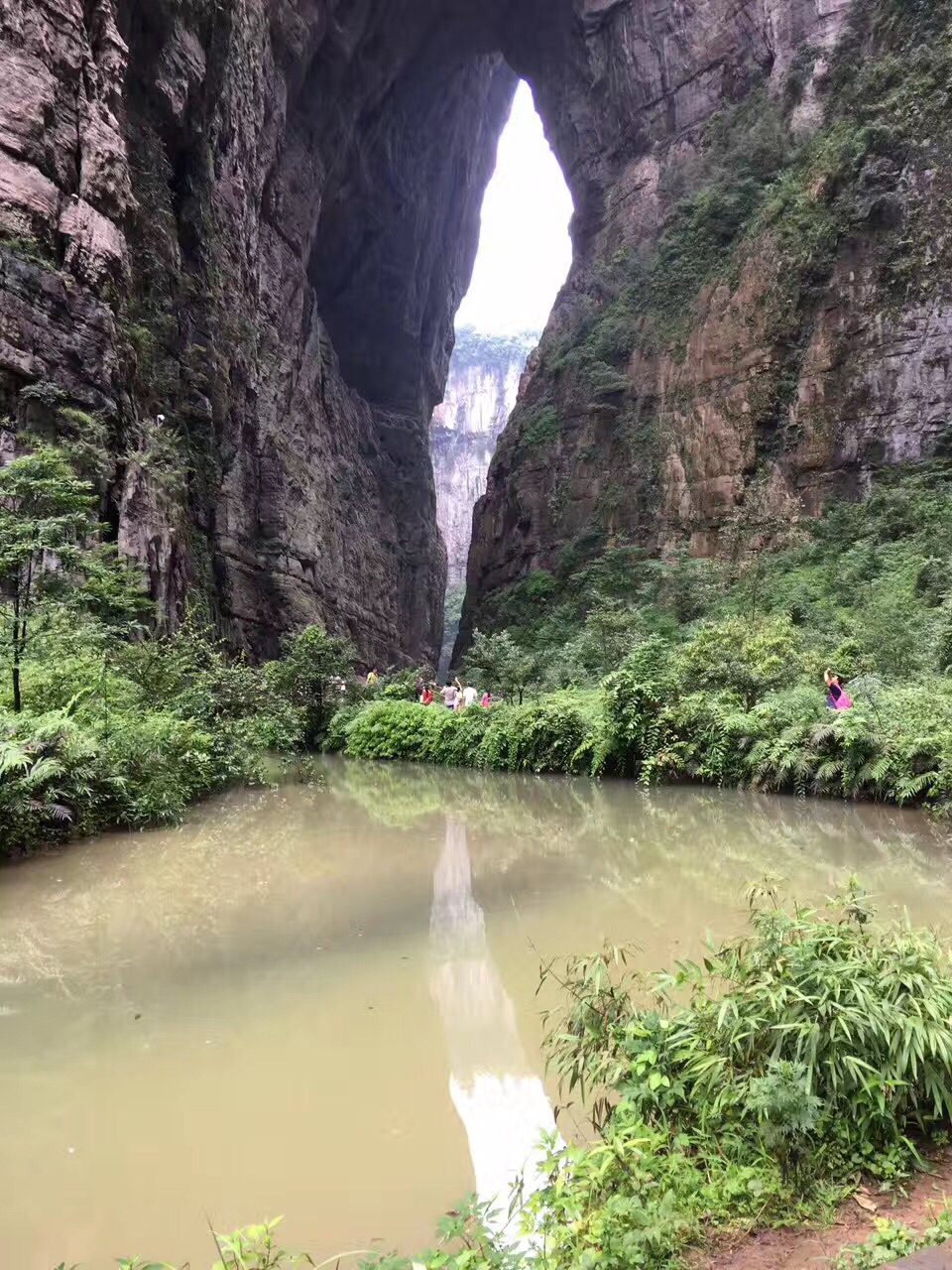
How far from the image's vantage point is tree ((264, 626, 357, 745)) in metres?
17.0

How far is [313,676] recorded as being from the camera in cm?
1730

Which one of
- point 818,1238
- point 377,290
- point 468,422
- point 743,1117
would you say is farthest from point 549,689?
point 468,422

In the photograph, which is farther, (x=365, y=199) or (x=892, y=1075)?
(x=365, y=199)

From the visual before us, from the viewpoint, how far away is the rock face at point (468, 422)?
83.3 m

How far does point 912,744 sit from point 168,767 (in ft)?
23.7

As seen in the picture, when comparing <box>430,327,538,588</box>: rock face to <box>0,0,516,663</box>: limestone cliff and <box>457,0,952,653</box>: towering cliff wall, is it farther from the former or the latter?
<box>457,0,952,653</box>: towering cliff wall

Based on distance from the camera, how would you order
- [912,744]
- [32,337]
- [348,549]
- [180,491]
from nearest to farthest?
1. [912,744]
2. [32,337]
3. [180,491]
4. [348,549]

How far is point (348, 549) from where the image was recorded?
32344 millimetres

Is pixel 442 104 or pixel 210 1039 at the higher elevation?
A: pixel 442 104

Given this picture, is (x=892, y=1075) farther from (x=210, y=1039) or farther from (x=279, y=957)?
(x=279, y=957)

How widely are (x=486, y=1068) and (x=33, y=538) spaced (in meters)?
6.79

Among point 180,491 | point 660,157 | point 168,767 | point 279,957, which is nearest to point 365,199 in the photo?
point 660,157

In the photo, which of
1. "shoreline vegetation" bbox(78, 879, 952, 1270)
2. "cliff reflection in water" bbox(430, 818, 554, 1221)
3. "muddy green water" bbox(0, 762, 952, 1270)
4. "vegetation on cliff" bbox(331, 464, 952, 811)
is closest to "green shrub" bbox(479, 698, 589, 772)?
"vegetation on cliff" bbox(331, 464, 952, 811)

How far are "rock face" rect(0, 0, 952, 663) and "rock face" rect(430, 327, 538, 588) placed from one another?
1673 inches
